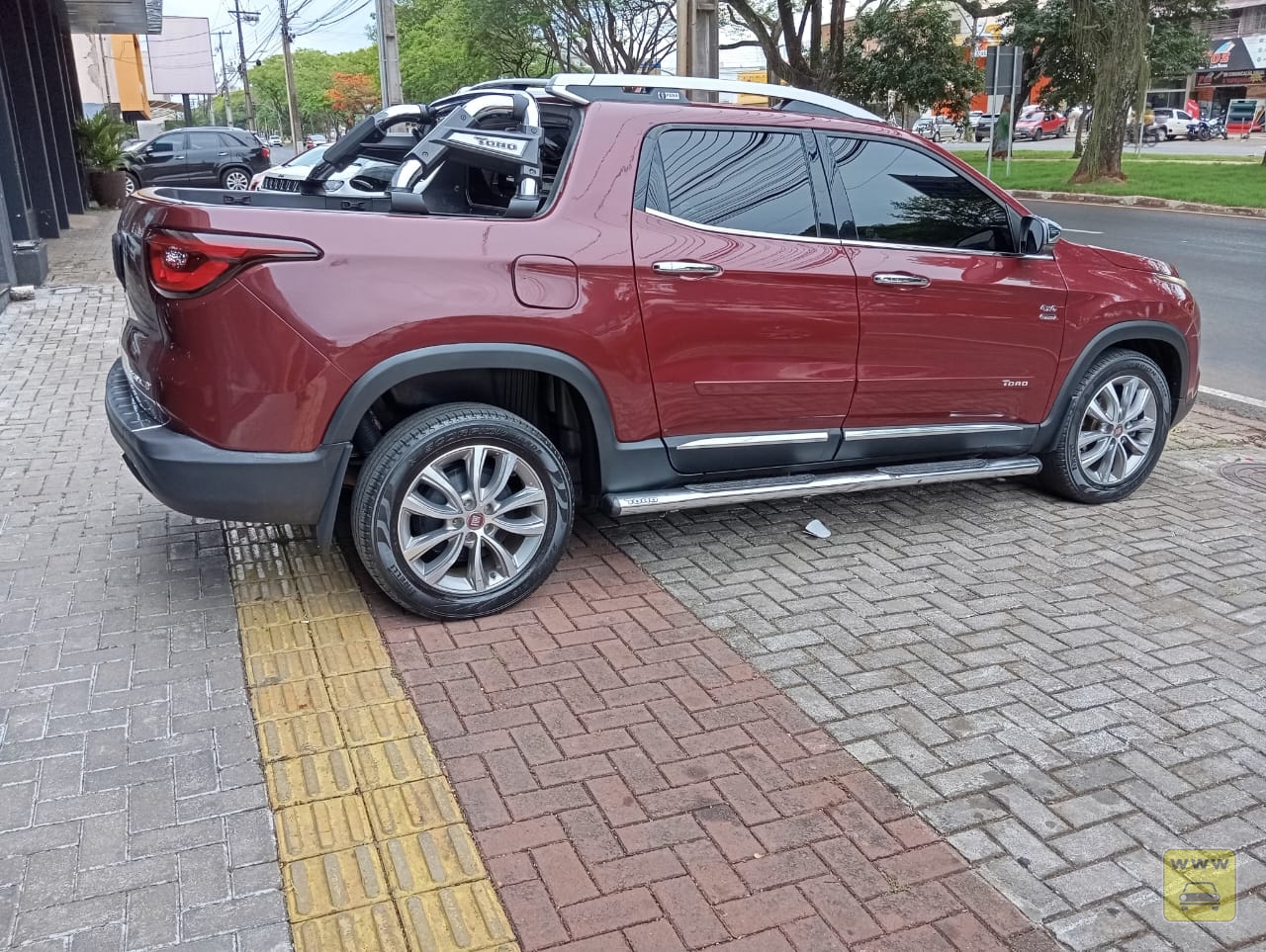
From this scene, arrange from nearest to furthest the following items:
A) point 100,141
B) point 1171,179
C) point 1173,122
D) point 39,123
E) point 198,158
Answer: point 39,123
point 100,141
point 1171,179
point 198,158
point 1173,122

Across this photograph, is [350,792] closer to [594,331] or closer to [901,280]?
[594,331]

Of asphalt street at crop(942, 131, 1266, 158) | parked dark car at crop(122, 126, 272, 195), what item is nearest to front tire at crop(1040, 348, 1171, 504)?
parked dark car at crop(122, 126, 272, 195)

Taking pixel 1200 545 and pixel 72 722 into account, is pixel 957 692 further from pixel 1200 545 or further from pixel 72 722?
pixel 72 722

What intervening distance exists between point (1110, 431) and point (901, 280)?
159cm

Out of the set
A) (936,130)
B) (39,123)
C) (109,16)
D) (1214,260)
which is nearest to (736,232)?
(1214,260)

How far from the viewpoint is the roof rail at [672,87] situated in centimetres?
432

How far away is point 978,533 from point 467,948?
11.1 feet

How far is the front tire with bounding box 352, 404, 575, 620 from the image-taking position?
12.6 feet

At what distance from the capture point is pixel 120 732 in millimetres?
3328

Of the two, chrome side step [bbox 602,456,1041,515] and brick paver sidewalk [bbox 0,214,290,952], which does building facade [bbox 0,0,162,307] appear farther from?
chrome side step [bbox 602,456,1041,515]

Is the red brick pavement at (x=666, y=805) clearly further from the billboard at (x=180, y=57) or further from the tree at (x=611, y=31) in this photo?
the billboard at (x=180, y=57)

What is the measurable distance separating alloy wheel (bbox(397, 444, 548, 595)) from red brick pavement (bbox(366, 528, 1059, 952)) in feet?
0.68

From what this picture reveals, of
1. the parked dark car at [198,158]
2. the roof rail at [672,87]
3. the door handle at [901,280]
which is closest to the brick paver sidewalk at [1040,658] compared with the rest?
the door handle at [901,280]

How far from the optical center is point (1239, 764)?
10.8ft
